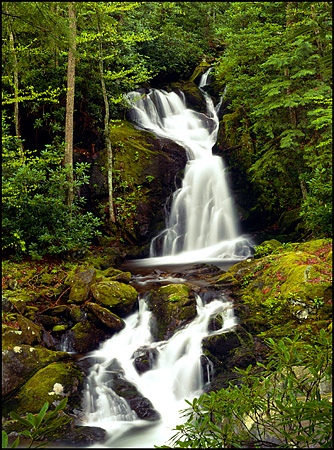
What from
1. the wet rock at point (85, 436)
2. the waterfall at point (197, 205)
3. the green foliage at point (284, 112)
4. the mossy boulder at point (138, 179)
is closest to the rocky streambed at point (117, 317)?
the wet rock at point (85, 436)

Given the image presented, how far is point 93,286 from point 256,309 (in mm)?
3250

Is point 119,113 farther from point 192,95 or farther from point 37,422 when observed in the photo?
point 37,422

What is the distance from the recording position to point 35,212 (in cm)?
839

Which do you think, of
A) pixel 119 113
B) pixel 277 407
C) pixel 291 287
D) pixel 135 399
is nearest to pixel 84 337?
pixel 135 399

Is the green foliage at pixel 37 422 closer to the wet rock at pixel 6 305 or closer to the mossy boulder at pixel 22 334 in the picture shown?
the mossy boulder at pixel 22 334

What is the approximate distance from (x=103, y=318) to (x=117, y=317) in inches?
11.6

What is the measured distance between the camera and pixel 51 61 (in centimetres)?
1118

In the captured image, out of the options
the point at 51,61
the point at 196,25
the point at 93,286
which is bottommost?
the point at 93,286

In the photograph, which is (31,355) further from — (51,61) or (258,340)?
(51,61)

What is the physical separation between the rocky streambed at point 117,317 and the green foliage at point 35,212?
2.11 feet

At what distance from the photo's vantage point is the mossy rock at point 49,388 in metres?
4.36

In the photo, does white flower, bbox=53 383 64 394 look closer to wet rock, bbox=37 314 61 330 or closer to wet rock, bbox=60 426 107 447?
wet rock, bbox=60 426 107 447

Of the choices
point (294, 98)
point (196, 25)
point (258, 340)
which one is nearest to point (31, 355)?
point (258, 340)

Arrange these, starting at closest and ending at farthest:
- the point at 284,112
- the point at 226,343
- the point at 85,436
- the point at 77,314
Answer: the point at 85,436 → the point at 226,343 → the point at 77,314 → the point at 284,112
